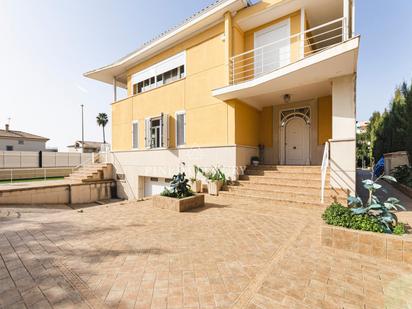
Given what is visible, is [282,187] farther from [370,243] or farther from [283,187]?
[370,243]

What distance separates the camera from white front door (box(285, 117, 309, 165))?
9.59 m

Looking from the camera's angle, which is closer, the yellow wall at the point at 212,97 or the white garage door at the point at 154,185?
the yellow wall at the point at 212,97

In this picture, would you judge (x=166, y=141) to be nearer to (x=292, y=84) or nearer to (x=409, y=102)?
(x=292, y=84)

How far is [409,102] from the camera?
930cm

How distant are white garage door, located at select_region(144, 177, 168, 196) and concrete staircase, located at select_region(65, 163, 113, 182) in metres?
3.31

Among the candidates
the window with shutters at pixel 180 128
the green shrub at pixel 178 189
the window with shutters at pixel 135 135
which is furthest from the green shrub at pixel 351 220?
the window with shutters at pixel 135 135

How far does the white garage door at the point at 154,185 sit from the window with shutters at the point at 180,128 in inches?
103

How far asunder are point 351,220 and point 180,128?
8.63 meters

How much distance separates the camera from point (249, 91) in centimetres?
823

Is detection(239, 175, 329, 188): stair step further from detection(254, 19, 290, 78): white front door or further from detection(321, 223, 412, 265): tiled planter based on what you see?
detection(254, 19, 290, 78): white front door

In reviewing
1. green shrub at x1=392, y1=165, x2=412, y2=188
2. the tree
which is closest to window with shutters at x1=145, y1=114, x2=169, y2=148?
green shrub at x1=392, y1=165, x2=412, y2=188

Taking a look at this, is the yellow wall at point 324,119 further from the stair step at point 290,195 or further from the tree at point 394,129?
the tree at point 394,129

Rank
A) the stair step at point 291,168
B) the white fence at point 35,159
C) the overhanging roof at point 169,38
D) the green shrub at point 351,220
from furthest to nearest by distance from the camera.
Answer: the white fence at point 35,159 → the overhanging roof at point 169,38 → the stair step at point 291,168 → the green shrub at point 351,220

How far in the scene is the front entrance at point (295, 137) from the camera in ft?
31.4
